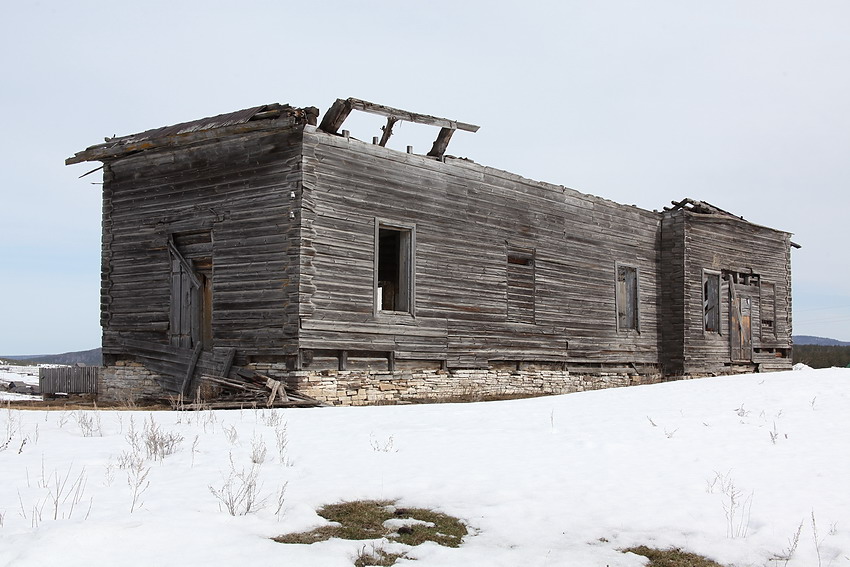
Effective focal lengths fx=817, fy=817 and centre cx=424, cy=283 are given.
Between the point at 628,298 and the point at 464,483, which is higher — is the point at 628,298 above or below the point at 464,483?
above

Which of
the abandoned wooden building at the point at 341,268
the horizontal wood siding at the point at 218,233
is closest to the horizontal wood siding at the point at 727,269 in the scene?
the abandoned wooden building at the point at 341,268

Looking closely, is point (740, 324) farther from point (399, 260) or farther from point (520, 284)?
point (399, 260)

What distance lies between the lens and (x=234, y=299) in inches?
599

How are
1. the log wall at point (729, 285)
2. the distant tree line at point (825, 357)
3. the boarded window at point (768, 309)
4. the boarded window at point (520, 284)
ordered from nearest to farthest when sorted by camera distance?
1. the boarded window at point (520, 284)
2. the log wall at point (729, 285)
3. the boarded window at point (768, 309)
4. the distant tree line at point (825, 357)

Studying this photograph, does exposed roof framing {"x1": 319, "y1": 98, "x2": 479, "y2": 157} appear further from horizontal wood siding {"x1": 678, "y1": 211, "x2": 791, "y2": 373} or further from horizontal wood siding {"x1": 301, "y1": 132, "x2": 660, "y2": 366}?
horizontal wood siding {"x1": 678, "y1": 211, "x2": 791, "y2": 373}

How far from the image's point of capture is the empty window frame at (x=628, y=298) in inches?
876

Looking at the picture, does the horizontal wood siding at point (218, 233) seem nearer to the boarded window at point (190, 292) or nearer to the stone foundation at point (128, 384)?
the boarded window at point (190, 292)

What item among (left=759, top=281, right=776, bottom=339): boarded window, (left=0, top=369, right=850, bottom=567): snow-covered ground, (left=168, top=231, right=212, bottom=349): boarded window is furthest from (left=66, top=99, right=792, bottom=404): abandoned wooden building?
(left=759, top=281, right=776, bottom=339): boarded window

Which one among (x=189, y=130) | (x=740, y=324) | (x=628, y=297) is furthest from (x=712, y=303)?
(x=189, y=130)

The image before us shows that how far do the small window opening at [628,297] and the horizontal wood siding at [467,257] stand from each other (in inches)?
11.1

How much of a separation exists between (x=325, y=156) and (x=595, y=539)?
10.9m

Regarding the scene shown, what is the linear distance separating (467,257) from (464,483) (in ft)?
36.9

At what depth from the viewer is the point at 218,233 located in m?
15.6

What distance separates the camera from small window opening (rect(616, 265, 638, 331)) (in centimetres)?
2225
